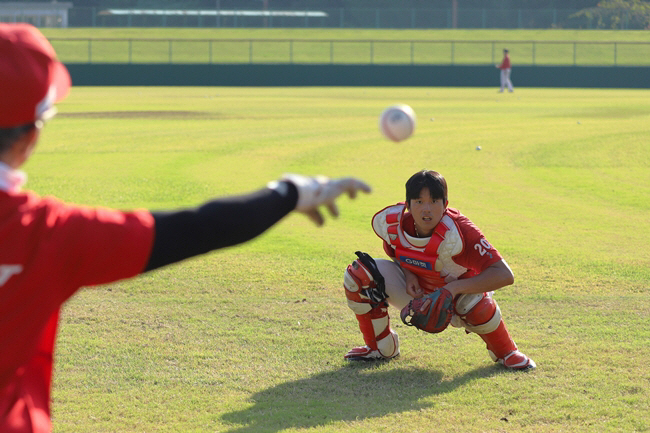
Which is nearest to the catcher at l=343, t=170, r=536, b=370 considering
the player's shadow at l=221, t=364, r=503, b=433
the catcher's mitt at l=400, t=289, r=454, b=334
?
the catcher's mitt at l=400, t=289, r=454, b=334

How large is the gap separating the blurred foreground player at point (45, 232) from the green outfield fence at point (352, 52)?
55269mm

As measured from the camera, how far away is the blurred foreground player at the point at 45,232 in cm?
191

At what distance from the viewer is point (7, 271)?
1.91 meters

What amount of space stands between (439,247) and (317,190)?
10.4 ft

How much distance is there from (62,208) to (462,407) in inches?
133

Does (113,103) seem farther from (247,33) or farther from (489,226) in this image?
(247,33)

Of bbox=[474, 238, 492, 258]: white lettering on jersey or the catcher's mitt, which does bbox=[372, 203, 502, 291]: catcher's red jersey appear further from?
the catcher's mitt

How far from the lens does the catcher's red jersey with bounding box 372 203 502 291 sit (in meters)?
5.26

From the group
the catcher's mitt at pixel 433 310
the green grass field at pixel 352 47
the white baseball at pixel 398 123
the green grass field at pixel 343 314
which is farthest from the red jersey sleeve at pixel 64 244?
the green grass field at pixel 352 47

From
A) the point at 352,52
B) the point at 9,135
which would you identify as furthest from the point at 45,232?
the point at 352,52

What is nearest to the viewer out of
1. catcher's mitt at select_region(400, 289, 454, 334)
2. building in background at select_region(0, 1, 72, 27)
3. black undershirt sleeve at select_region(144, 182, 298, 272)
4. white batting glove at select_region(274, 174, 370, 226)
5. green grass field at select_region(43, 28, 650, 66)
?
A: black undershirt sleeve at select_region(144, 182, 298, 272)

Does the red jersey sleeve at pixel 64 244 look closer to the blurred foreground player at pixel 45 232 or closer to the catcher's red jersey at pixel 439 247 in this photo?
the blurred foreground player at pixel 45 232

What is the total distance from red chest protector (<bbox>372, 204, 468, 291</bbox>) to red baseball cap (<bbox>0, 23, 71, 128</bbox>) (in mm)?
3593

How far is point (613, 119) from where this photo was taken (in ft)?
80.7
